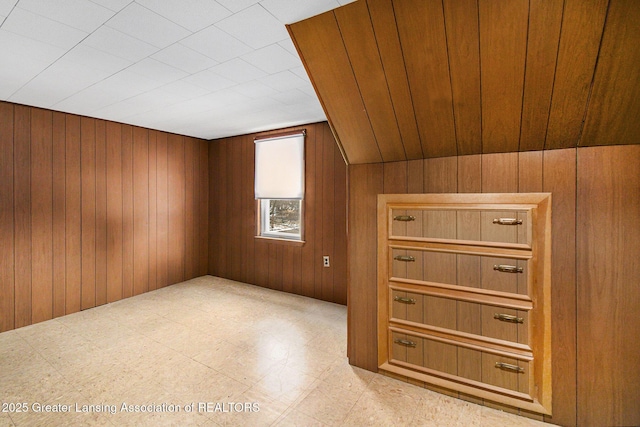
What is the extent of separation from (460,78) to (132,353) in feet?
10.2

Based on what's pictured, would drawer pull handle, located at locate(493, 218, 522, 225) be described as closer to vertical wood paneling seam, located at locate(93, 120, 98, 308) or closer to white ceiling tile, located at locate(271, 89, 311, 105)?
white ceiling tile, located at locate(271, 89, 311, 105)

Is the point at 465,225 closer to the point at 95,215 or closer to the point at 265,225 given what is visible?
the point at 265,225

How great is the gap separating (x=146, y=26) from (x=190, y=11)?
0.33 m

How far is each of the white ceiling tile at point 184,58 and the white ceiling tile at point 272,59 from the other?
0.95 feet

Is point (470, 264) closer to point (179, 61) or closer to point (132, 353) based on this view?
point (179, 61)

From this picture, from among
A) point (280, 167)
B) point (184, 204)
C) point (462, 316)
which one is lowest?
point (462, 316)

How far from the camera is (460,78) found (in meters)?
1.49

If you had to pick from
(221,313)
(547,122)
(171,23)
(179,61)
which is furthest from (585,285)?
(221,313)

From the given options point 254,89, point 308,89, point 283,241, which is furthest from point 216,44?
point 283,241

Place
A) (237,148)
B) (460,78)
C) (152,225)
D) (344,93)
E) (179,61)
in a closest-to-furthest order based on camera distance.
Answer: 1. (460,78)
2. (344,93)
3. (179,61)
4. (152,225)
5. (237,148)

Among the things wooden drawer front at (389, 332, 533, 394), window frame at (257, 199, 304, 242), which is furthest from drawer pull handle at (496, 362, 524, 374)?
window frame at (257, 199, 304, 242)

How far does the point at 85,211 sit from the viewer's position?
3297 mm

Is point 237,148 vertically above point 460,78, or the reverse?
point 237,148

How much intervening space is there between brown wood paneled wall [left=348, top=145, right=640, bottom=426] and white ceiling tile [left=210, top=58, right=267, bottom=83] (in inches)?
68.2
